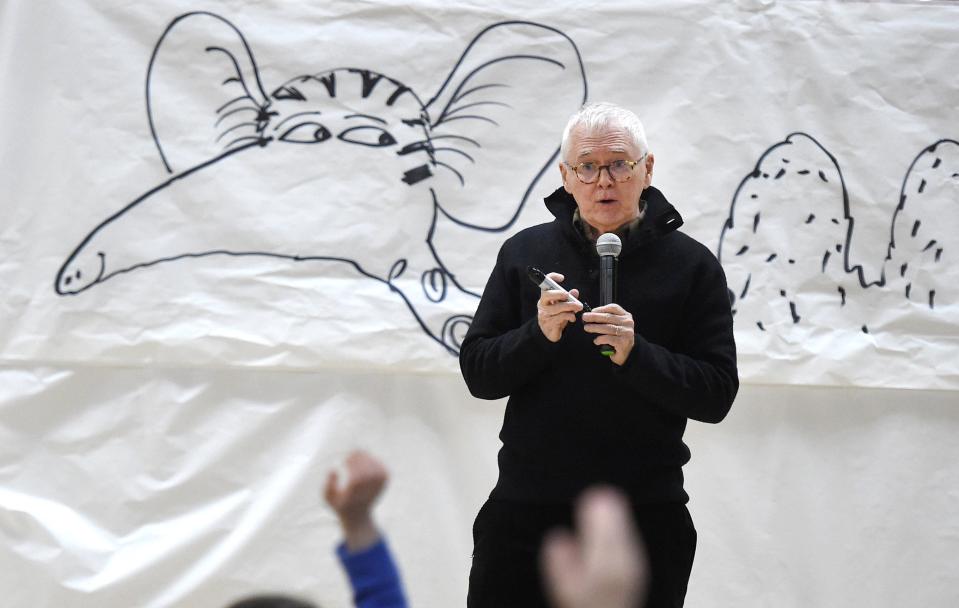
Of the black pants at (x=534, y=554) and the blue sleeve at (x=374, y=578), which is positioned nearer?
the blue sleeve at (x=374, y=578)

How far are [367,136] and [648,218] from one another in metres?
1.08

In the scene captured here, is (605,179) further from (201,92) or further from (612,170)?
(201,92)

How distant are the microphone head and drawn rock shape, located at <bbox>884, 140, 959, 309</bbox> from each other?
1.37m

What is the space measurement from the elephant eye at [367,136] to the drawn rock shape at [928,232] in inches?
53.3

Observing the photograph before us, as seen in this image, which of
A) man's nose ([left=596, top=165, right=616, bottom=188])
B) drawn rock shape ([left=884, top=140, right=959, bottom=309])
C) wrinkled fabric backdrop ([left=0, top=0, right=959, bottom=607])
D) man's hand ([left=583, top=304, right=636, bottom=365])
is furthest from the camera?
drawn rock shape ([left=884, top=140, right=959, bottom=309])

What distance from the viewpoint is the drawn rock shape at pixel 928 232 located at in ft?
8.79

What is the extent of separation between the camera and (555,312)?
155 cm

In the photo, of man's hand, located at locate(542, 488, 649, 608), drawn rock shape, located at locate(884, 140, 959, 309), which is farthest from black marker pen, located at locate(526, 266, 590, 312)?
drawn rock shape, located at locate(884, 140, 959, 309)

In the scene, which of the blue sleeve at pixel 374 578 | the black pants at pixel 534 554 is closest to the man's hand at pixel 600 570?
the blue sleeve at pixel 374 578

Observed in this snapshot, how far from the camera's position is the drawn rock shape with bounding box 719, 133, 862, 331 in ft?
8.73

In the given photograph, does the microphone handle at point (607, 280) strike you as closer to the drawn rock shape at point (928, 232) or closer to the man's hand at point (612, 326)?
the man's hand at point (612, 326)

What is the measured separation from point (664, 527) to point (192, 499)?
1386mm

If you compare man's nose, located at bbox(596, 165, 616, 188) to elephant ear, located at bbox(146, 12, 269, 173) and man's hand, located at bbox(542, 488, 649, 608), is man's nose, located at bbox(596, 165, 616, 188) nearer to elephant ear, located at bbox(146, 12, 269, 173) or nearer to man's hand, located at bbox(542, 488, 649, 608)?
man's hand, located at bbox(542, 488, 649, 608)

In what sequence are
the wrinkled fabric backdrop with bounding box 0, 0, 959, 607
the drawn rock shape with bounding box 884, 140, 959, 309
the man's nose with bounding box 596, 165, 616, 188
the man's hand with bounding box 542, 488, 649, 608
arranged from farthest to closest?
the drawn rock shape with bounding box 884, 140, 959, 309 → the wrinkled fabric backdrop with bounding box 0, 0, 959, 607 → the man's nose with bounding box 596, 165, 616, 188 → the man's hand with bounding box 542, 488, 649, 608
